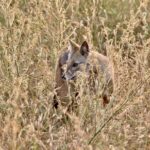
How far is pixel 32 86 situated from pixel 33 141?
1489mm

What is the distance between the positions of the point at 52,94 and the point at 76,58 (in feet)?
5.68

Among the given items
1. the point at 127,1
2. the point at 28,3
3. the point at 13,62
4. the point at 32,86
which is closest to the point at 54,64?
the point at 32,86

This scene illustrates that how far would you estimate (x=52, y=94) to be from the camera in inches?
173

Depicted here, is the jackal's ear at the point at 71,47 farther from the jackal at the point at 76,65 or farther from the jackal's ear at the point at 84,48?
the jackal's ear at the point at 84,48

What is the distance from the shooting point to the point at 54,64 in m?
5.77

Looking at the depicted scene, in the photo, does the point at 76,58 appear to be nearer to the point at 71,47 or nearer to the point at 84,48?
the point at 71,47

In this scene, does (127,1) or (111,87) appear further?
(127,1)

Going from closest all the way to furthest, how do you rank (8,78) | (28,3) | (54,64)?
(8,78), (54,64), (28,3)

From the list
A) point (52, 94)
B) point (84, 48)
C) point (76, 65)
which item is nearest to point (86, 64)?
point (84, 48)

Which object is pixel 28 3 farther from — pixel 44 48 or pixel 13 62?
pixel 13 62

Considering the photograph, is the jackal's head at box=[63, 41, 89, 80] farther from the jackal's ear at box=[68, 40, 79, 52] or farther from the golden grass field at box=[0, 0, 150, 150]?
the golden grass field at box=[0, 0, 150, 150]

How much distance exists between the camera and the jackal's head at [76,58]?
5.87 metres

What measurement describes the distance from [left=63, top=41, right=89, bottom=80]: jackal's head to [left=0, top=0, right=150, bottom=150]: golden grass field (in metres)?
0.18

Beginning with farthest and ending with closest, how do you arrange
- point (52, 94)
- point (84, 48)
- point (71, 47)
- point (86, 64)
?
point (71, 47) → point (84, 48) → point (86, 64) → point (52, 94)
